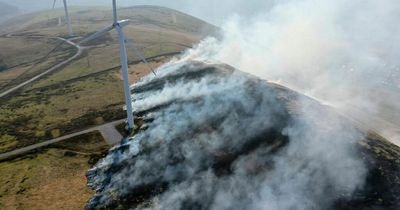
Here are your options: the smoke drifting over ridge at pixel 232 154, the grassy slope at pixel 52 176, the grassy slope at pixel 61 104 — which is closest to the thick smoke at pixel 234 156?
the smoke drifting over ridge at pixel 232 154

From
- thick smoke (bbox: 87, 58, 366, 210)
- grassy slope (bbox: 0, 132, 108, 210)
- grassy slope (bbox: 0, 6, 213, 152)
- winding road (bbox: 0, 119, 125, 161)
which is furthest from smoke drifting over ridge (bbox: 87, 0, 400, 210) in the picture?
grassy slope (bbox: 0, 6, 213, 152)

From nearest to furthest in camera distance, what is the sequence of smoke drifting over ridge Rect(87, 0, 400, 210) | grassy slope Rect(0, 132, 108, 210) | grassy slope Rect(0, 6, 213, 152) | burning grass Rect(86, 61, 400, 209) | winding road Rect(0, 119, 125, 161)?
burning grass Rect(86, 61, 400, 209) < smoke drifting over ridge Rect(87, 0, 400, 210) < grassy slope Rect(0, 132, 108, 210) < winding road Rect(0, 119, 125, 161) < grassy slope Rect(0, 6, 213, 152)

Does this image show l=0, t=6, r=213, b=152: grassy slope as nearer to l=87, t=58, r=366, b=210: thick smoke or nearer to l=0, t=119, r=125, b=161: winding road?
l=0, t=119, r=125, b=161: winding road

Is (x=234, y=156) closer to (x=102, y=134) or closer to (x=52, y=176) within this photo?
(x=52, y=176)

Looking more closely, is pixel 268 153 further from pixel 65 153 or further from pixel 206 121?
pixel 65 153

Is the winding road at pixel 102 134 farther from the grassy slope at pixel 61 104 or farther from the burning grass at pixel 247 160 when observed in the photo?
the burning grass at pixel 247 160

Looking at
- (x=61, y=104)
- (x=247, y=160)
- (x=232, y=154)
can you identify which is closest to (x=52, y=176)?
(x=232, y=154)

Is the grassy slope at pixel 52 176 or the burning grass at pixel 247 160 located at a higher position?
the burning grass at pixel 247 160

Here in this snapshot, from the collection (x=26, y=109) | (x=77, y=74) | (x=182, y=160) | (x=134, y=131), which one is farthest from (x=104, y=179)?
(x=77, y=74)
